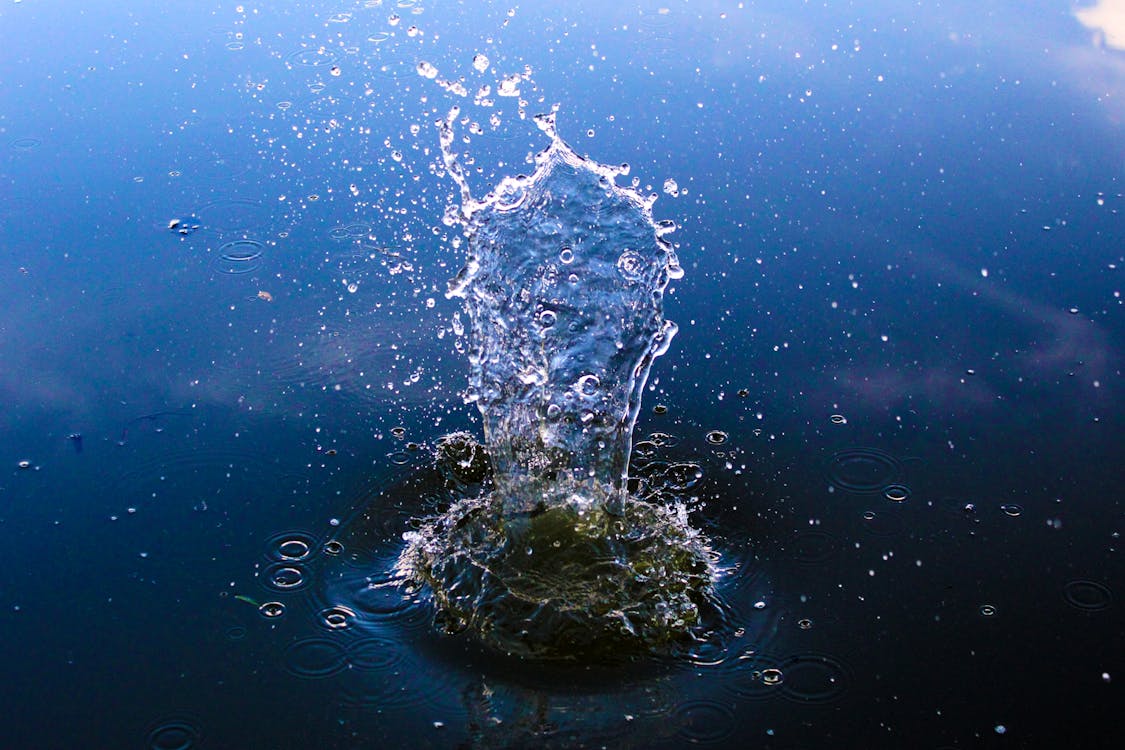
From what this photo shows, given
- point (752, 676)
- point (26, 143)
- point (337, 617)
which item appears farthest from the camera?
point (26, 143)

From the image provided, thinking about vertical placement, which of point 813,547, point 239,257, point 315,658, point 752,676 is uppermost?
point 239,257

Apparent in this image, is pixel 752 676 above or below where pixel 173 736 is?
above

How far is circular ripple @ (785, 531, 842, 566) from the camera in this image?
10.4 ft

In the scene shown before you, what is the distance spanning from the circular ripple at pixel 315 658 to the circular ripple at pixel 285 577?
0.21 metres

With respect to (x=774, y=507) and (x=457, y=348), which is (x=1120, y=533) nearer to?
(x=774, y=507)

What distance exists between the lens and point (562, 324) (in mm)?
3555

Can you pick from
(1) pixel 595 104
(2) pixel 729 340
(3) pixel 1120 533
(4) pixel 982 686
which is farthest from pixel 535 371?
(1) pixel 595 104

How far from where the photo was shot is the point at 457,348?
3.99 metres

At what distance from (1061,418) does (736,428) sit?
1062mm

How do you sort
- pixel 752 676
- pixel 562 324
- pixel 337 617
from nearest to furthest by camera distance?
pixel 752 676
pixel 337 617
pixel 562 324

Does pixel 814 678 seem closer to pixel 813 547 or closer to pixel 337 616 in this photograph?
pixel 813 547

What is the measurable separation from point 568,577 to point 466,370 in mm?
1000

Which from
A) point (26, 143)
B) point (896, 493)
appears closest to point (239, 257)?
point (26, 143)

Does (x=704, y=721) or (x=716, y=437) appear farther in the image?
(x=716, y=437)
